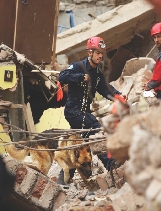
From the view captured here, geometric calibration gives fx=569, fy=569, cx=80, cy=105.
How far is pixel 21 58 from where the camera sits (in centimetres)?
1132

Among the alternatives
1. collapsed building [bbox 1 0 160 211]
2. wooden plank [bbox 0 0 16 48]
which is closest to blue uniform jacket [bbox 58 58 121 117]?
collapsed building [bbox 1 0 160 211]

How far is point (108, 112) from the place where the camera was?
8.90 meters

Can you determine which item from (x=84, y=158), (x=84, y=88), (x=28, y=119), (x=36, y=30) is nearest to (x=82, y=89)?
(x=84, y=88)

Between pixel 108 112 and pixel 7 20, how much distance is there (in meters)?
4.70

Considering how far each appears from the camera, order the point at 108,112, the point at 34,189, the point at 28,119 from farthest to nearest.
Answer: the point at 28,119 < the point at 108,112 < the point at 34,189

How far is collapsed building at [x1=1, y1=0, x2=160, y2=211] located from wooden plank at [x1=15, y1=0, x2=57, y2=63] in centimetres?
7

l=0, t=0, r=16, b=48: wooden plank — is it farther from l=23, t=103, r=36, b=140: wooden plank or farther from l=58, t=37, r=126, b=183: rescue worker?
l=58, t=37, r=126, b=183: rescue worker

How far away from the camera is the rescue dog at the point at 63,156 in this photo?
24.7 feet

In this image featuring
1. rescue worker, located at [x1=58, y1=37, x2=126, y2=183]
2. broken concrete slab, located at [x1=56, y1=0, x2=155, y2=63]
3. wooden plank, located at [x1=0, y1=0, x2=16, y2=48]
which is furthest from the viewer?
broken concrete slab, located at [x1=56, y1=0, x2=155, y2=63]

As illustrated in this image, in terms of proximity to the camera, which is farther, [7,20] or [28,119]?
[7,20]

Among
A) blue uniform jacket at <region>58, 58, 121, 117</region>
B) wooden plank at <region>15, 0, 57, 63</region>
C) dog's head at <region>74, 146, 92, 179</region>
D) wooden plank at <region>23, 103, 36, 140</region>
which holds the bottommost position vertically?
wooden plank at <region>23, 103, 36, 140</region>

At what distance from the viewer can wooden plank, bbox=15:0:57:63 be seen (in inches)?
505

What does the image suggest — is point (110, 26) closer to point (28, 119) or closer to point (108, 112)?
point (28, 119)

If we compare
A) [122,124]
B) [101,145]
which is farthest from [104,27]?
[122,124]
